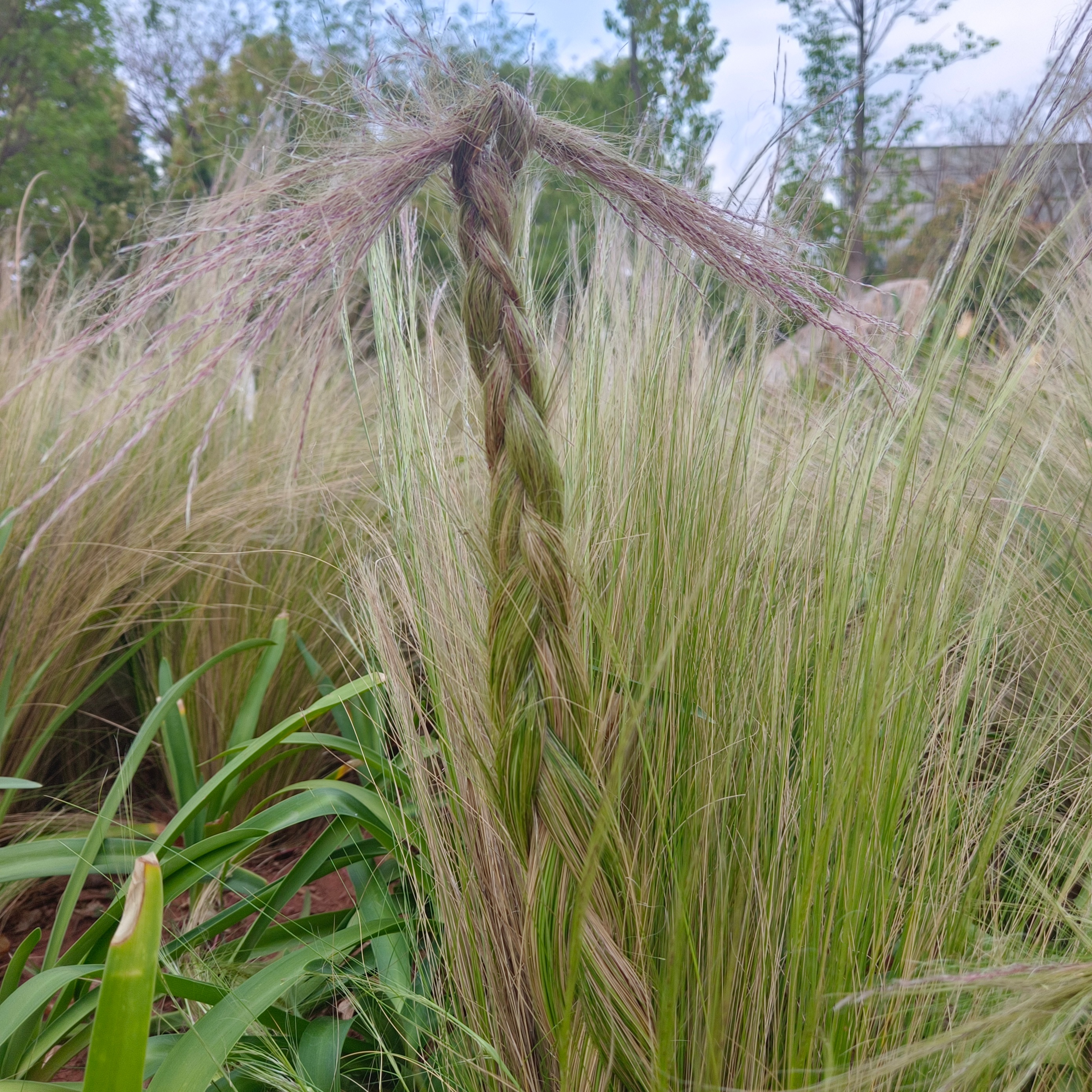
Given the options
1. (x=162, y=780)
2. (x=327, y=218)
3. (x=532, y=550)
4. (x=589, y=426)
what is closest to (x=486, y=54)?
(x=327, y=218)

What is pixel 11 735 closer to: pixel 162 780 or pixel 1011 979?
pixel 162 780

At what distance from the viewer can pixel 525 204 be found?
4.00 feet

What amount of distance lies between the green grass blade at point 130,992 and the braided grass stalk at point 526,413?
36cm

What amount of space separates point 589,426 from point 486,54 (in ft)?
1.66

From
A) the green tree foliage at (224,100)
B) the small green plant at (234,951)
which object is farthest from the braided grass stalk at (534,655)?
the green tree foliage at (224,100)

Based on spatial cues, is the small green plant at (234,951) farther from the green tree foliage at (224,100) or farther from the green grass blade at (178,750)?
the green tree foliage at (224,100)

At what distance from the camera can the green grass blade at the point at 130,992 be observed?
779 millimetres

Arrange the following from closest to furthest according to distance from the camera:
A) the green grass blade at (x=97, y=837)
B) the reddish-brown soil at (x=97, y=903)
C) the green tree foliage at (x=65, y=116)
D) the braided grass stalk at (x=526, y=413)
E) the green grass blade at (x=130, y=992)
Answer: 1. the green grass blade at (x=130, y=992)
2. the braided grass stalk at (x=526, y=413)
3. the green grass blade at (x=97, y=837)
4. the reddish-brown soil at (x=97, y=903)
5. the green tree foliage at (x=65, y=116)

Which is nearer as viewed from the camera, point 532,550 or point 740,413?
point 532,550

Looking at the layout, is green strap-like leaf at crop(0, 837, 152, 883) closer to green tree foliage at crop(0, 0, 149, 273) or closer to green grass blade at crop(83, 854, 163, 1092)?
green grass blade at crop(83, 854, 163, 1092)

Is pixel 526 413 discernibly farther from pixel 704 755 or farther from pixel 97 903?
pixel 97 903

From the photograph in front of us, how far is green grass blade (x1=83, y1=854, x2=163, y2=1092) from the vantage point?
0.78 meters

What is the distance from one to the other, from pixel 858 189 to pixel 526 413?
61.0 inches

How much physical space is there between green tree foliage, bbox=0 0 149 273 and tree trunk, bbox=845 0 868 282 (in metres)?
12.8
